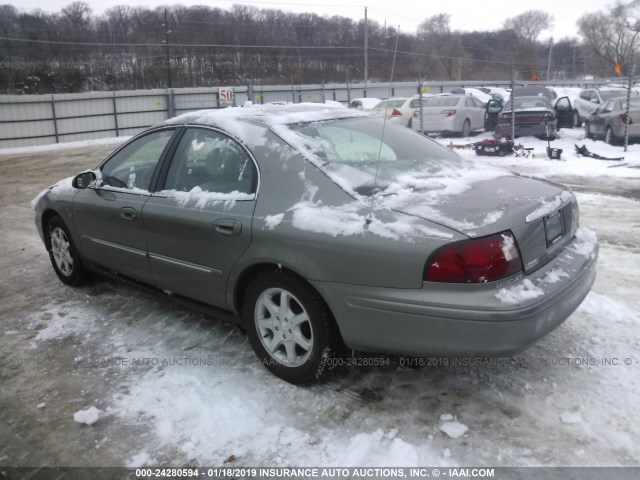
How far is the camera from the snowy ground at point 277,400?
263 cm

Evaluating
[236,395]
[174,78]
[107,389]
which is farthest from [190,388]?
[174,78]

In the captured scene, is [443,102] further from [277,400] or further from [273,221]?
[277,400]

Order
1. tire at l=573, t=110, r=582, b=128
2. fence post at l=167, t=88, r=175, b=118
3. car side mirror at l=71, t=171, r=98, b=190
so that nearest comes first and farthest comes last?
car side mirror at l=71, t=171, r=98, b=190
tire at l=573, t=110, r=582, b=128
fence post at l=167, t=88, r=175, b=118

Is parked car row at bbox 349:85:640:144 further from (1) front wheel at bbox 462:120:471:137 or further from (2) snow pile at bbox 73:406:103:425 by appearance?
(2) snow pile at bbox 73:406:103:425

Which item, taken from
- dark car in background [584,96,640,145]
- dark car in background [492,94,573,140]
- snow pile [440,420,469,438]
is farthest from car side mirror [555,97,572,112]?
snow pile [440,420,469,438]

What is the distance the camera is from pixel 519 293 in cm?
259

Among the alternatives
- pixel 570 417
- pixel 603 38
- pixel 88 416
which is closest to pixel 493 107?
pixel 570 417

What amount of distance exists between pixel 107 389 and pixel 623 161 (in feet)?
37.7

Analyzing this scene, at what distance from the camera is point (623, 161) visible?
11570 millimetres

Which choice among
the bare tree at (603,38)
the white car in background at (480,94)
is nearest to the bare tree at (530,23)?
the bare tree at (603,38)

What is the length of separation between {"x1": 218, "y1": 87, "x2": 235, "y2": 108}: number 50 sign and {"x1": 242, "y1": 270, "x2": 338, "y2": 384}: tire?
26310 mm

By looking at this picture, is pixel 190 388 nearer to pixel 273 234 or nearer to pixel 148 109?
pixel 273 234

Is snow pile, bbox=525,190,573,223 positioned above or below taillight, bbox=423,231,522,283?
above

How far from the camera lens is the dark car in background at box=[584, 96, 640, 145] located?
43.0 ft
